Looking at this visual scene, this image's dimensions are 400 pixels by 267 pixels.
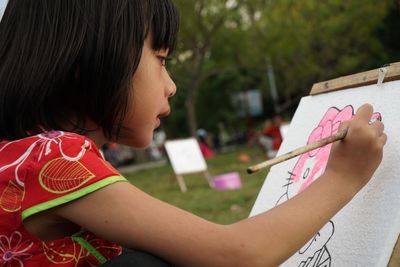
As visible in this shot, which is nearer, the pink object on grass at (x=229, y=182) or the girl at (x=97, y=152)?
the girl at (x=97, y=152)

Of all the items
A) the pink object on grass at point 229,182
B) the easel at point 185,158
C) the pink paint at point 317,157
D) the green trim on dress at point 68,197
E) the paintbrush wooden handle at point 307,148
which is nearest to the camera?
the green trim on dress at point 68,197

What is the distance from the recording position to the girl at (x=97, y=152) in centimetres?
100

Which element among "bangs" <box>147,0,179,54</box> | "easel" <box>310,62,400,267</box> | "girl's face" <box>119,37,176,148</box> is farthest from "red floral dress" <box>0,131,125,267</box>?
"easel" <box>310,62,400,267</box>

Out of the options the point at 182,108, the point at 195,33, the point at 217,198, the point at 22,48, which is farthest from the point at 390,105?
the point at 182,108

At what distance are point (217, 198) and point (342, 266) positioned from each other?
447 cm

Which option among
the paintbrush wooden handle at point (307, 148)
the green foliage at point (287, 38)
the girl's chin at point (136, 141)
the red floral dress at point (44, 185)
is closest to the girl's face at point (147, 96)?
the girl's chin at point (136, 141)

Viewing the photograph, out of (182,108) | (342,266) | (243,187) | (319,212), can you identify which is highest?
(319,212)

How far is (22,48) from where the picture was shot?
1.15 meters

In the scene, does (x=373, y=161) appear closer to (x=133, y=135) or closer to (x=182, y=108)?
(x=133, y=135)

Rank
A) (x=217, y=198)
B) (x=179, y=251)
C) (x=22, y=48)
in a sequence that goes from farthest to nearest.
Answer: (x=217, y=198) < (x=22, y=48) < (x=179, y=251)

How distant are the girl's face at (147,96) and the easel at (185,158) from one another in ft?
21.8

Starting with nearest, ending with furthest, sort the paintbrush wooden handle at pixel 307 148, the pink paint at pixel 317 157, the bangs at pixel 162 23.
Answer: the paintbrush wooden handle at pixel 307 148
the bangs at pixel 162 23
the pink paint at pixel 317 157

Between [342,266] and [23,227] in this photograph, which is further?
[342,266]

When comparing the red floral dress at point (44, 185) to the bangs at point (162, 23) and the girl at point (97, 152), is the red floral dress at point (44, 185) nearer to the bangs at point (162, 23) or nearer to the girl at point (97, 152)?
the girl at point (97, 152)
